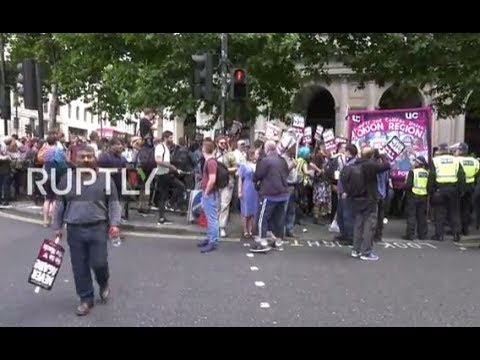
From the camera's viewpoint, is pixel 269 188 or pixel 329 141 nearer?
pixel 269 188

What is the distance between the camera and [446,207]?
10.6 meters

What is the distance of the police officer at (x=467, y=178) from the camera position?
10.7 meters

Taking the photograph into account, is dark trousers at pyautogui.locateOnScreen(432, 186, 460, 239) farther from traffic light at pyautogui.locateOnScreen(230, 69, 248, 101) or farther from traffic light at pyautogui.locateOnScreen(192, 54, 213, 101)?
traffic light at pyautogui.locateOnScreen(192, 54, 213, 101)

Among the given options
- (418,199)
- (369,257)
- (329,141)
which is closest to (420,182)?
(418,199)

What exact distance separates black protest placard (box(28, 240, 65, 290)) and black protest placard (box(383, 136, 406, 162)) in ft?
27.0

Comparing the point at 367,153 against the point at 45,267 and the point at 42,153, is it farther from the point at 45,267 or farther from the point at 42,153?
the point at 42,153

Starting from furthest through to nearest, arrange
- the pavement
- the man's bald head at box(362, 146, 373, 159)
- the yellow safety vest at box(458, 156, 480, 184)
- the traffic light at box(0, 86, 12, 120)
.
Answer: the traffic light at box(0, 86, 12, 120), the yellow safety vest at box(458, 156, 480, 184), the pavement, the man's bald head at box(362, 146, 373, 159)

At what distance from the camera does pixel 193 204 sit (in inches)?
412

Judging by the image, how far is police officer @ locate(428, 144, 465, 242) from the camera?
34.1ft

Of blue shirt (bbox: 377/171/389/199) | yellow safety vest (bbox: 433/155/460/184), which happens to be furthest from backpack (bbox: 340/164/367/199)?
yellow safety vest (bbox: 433/155/460/184)

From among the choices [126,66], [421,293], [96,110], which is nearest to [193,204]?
[421,293]

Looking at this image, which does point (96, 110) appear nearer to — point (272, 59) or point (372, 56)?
point (272, 59)

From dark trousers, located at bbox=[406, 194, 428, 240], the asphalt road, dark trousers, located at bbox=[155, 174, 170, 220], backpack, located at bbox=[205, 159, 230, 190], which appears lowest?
the asphalt road

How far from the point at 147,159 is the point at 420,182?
5505mm
